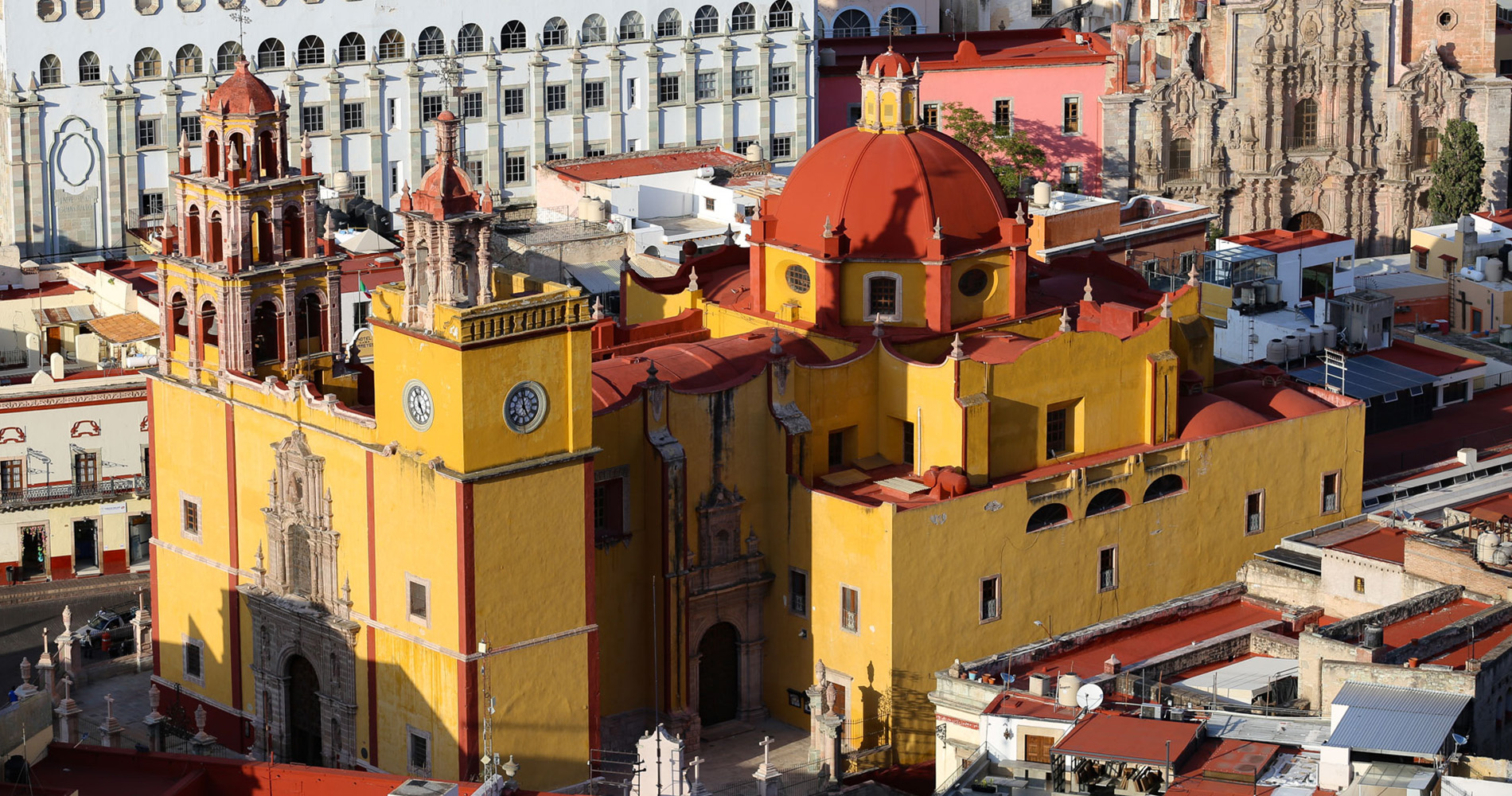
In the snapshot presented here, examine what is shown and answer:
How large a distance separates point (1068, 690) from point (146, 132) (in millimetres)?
59898

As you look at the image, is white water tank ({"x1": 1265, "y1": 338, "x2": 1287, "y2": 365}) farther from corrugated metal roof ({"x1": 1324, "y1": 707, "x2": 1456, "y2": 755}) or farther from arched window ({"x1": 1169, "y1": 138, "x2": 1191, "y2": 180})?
corrugated metal roof ({"x1": 1324, "y1": 707, "x2": 1456, "y2": 755})

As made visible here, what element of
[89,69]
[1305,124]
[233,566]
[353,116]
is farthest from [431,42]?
[233,566]

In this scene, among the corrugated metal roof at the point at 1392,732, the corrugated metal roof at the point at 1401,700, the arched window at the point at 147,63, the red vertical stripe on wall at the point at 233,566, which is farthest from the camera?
the arched window at the point at 147,63

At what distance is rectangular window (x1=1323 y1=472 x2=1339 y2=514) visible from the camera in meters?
97.1

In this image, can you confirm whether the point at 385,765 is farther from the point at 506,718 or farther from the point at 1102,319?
the point at 1102,319

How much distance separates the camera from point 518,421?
79750mm

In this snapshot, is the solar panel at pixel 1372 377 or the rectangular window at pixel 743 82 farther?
the rectangular window at pixel 743 82

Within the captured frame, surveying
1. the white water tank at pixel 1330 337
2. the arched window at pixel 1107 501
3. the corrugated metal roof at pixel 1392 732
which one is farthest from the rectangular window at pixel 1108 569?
the white water tank at pixel 1330 337

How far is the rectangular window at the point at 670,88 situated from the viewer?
137250 millimetres

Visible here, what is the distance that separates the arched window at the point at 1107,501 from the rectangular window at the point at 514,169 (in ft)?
163

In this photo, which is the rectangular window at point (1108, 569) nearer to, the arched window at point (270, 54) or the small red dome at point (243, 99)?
the small red dome at point (243, 99)

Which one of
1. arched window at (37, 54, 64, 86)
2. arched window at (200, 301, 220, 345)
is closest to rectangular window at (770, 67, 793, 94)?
arched window at (37, 54, 64, 86)

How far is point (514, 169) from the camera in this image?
135 metres

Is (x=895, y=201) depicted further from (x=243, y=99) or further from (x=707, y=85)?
(x=707, y=85)
